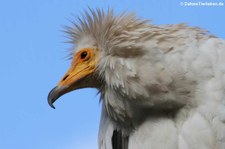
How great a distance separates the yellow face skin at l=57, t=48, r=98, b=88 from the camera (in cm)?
593

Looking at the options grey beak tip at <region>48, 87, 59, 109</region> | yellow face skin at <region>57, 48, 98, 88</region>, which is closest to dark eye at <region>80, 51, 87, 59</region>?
yellow face skin at <region>57, 48, 98, 88</region>

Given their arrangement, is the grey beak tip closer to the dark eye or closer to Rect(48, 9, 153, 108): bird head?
Rect(48, 9, 153, 108): bird head

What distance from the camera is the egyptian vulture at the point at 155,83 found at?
5398 millimetres

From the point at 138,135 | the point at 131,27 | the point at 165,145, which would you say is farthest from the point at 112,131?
the point at 131,27

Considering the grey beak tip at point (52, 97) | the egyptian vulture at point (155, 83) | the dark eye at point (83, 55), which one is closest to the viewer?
the egyptian vulture at point (155, 83)

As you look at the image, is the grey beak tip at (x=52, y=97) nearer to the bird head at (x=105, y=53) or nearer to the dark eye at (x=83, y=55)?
the bird head at (x=105, y=53)

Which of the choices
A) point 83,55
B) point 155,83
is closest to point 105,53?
point 83,55

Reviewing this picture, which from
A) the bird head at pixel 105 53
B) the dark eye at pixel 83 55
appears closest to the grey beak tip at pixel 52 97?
the bird head at pixel 105 53

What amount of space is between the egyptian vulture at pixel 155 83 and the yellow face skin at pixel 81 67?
0.03 feet

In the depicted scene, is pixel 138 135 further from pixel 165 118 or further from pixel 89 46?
pixel 89 46

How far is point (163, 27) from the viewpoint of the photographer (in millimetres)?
5852

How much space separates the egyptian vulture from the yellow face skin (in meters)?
0.01

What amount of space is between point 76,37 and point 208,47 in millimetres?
1521

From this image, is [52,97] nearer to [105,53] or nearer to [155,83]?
[105,53]
